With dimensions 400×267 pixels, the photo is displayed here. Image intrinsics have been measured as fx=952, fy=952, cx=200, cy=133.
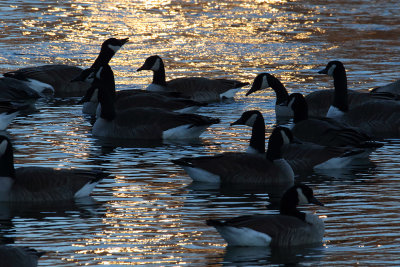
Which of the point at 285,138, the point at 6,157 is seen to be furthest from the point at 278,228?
the point at 285,138

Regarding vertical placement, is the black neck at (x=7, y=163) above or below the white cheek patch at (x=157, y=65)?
above

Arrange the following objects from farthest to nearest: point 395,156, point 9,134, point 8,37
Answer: point 8,37 → point 9,134 → point 395,156

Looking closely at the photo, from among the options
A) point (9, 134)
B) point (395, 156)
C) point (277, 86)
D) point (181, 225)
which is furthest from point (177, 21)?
point (181, 225)

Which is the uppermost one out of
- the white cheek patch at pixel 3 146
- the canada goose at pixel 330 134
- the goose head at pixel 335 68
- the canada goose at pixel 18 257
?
the white cheek patch at pixel 3 146

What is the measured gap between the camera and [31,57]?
89.7ft

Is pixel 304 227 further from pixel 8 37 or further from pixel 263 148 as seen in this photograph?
pixel 8 37

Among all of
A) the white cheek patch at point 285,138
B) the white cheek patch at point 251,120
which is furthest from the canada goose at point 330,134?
the white cheek patch at point 285,138

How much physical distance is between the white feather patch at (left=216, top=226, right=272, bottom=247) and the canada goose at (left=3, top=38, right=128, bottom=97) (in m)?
13.0

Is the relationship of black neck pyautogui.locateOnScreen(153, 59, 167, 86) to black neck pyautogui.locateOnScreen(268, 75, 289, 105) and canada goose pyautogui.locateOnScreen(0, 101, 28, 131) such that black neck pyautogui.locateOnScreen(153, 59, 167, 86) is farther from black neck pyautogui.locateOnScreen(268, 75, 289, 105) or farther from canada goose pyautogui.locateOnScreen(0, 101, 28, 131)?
canada goose pyautogui.locateOnScreen(0, 101, 28, 131)

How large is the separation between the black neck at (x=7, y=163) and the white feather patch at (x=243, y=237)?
3.81 meters

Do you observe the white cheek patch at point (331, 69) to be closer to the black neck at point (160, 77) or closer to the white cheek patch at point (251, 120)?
the black neck at point (160, 77)

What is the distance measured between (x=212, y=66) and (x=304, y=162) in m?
11.2

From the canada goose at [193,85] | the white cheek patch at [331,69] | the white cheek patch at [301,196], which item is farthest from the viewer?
the canada goose at [193,85]

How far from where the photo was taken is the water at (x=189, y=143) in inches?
430
